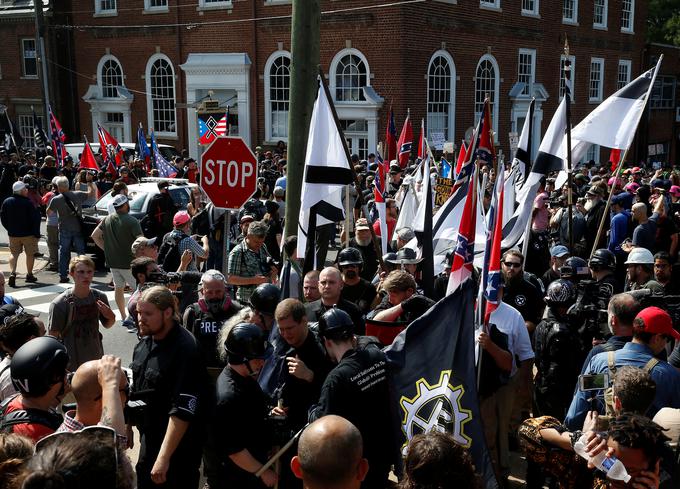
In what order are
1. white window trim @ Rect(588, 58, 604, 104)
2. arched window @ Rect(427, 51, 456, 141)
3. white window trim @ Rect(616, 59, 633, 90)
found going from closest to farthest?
1. arched window @ Rect(427, 51, 456, 141)
2. white window trim @ Rect(588, 58, 604, 104)
3. white window trim @ Rect(616, 59, 633, 90)

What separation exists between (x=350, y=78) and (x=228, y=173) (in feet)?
65.4

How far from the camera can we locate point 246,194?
21.5 ft

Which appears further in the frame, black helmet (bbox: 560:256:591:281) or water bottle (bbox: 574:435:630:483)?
black helmet (bbox: 560:256:591:281)

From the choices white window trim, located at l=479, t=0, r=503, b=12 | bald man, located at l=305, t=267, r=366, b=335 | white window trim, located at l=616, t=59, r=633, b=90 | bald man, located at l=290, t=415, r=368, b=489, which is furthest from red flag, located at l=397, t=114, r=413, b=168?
white window trim, located at l=616, t=59, r=633, b=90

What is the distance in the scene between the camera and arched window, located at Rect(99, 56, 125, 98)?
31594mm

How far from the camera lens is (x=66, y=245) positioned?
12883 mm

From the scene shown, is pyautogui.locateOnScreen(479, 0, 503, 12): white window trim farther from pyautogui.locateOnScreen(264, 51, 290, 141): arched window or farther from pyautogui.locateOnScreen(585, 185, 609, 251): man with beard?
pyautogui.locateOnScreen(585, 185, 609, 251): man with beard

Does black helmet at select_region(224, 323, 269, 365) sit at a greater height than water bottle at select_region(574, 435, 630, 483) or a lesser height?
greater

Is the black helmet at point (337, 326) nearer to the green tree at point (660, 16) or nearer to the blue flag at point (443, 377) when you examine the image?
the blue flag at point (443, 377)

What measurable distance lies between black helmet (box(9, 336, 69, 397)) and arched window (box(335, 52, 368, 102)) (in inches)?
895

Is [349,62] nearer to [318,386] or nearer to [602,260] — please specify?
[602,260]

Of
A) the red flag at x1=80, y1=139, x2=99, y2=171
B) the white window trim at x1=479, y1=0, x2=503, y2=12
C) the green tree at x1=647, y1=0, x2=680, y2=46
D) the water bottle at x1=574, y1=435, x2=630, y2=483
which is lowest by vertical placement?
the water bottle at x1=574, y1=435, x2=630, y2=483

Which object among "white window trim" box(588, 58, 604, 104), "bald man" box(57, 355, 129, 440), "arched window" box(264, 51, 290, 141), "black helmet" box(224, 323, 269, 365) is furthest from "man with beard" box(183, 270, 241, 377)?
"white window trim" box(588, 58, 604, 104)

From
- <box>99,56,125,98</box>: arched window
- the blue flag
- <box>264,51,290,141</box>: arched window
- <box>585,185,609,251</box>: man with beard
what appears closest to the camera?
the blue flag
